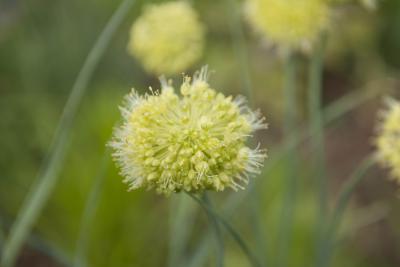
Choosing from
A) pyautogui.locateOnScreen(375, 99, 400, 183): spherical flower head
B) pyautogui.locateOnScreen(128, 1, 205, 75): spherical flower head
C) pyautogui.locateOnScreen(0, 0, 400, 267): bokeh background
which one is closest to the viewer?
pyautogui.locateOnScreen(375, 99, 400, 183): spherical flower head

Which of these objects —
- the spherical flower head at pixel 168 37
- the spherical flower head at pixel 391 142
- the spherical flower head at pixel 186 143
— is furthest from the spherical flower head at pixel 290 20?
the spherical flower head at pixel 186 143

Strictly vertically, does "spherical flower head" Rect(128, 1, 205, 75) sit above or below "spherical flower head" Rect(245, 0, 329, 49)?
above

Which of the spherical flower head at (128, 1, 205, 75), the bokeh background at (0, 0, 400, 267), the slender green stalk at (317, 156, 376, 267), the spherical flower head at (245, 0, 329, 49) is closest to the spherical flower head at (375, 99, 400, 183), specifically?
the slender green stalk at (317, 156, 376, 267)

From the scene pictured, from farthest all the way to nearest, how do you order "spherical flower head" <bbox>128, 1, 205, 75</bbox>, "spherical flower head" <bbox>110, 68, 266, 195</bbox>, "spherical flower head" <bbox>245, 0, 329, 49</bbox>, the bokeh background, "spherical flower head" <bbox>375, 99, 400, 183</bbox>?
the bokeh background
"spherical flower head" <bbox>128, 1, 205, 75</bbox>
"spherical flower head" <bbox>245, 0, 329, 49</bbox>
"spherical flower head" <bbox>375, 99, 400, 183</bbox>
"spherical flower head" <bbox>110, 68, 266, 195</bbox>

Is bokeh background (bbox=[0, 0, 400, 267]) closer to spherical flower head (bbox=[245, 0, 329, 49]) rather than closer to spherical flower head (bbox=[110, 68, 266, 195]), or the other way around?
spherical flower head (bbox=[245, 0, 329, 49])

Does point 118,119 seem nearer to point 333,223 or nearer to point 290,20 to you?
point 290,20

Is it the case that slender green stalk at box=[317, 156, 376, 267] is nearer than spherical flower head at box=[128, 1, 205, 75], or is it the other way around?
slender green stalk at box=[317, 156, 376, 267]

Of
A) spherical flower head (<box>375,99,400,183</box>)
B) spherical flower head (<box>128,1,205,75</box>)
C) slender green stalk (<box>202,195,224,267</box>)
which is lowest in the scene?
slender green stalk (<box>202,195,224,267</box>)
